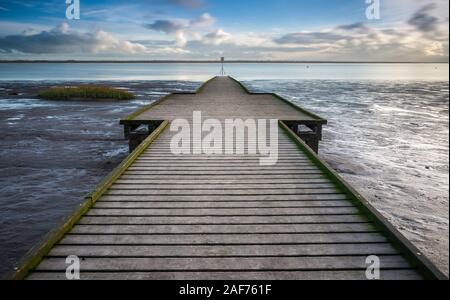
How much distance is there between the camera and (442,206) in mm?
9695

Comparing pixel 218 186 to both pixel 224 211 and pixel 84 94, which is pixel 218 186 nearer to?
pixel 224 211

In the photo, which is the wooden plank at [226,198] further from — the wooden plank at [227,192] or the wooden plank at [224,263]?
the wooden plank at [224,263]

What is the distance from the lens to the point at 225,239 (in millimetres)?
4293

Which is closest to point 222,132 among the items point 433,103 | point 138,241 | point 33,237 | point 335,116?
point 33,237

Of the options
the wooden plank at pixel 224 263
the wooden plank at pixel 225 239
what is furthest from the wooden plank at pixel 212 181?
the wooden plank at pixel 224 263

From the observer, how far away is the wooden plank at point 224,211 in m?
4.95

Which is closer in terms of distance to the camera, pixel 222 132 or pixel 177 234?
pixel 177 234

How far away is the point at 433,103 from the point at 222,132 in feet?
98.8

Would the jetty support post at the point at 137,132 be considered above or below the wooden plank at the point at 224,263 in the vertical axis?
above

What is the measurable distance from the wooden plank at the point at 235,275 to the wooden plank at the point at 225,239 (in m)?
0.57

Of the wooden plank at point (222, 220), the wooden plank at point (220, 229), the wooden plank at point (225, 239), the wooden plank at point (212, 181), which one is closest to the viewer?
the wooden plank at point (225, 239)

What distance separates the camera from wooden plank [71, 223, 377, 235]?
445cm
